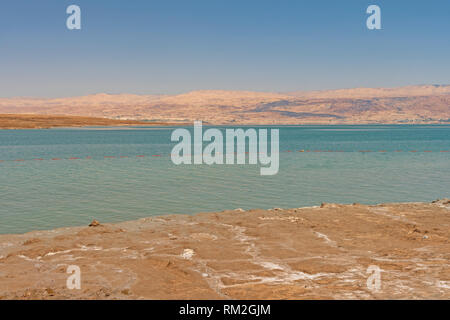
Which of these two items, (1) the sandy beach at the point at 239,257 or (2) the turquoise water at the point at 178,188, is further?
(2) the turquoise water at the point at 178,188

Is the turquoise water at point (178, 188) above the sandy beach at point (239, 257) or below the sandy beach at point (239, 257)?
below

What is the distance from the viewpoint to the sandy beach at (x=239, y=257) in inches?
435

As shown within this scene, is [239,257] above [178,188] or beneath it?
above

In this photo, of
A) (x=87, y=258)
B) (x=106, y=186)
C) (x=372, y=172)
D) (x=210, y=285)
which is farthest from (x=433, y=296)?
(x=372, y=172)

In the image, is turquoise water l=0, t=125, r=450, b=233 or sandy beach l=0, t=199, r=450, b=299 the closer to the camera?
sandy beach l=0, t=199, r=450, b=299

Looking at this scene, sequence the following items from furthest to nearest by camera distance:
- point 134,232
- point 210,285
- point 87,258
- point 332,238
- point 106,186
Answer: point 106,186 < point 134,232 < point 332,238 < point 87,258 < point 210,285

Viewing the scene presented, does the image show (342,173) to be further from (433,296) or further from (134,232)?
(433,296)

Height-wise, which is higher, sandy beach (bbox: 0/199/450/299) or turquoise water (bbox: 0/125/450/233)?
sandy beach (bbox: 0/199/450/299)

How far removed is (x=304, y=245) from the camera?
623 inches

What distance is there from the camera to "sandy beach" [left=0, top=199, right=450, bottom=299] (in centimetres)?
1105

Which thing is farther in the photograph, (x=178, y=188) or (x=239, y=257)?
(x=178, y=188)

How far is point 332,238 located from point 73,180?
2599 cm

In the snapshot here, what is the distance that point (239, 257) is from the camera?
1421cm
